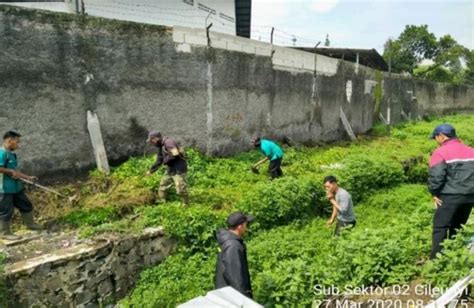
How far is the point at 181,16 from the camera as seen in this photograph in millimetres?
15406

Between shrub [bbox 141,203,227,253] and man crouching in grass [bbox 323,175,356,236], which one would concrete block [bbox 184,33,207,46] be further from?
man crouching in grass [bbox 323,175,356,236]

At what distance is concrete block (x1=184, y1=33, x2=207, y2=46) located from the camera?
972cm

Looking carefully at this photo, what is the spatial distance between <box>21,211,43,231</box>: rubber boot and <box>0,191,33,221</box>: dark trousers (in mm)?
82

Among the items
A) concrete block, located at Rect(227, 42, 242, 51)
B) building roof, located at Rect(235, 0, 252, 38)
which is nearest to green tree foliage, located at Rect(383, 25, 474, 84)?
building roof, located at Rect(235, 0, 252, 38)

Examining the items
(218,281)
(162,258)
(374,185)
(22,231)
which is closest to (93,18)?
(22,231)

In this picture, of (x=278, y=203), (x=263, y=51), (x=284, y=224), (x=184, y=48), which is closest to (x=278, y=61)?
(x=263, y=51)

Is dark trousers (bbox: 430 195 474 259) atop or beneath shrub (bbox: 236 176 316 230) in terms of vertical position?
atop

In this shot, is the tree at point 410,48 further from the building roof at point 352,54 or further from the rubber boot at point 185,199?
the rubber boot at point 185,199

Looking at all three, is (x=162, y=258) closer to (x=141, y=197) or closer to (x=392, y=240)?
(x=141, y=197)

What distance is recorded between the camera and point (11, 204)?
585 centimetres

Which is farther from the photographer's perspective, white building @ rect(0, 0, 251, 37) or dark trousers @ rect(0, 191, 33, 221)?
white building @ rect(0, 0, 251, 37)

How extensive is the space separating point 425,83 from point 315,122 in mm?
15777

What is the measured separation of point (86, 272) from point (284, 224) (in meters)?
3.87
